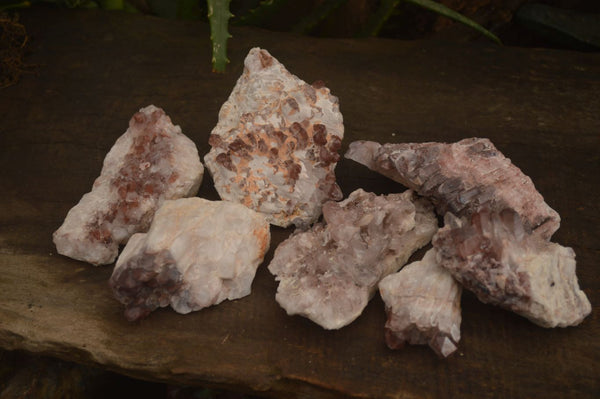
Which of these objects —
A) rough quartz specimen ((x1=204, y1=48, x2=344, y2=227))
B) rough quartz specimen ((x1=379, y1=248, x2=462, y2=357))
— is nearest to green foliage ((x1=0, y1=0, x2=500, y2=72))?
rough quartz specimen ((x1=204, y1=48, x2=344, y2=227))

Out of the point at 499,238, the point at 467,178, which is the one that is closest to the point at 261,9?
the point at 467,178

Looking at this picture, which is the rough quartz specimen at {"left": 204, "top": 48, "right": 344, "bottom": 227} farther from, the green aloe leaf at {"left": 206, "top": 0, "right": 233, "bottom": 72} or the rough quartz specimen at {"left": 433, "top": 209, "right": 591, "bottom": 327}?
the rough quartz specimen at {"left": 433, "top": 209, "right": 591, "bottom": 327}

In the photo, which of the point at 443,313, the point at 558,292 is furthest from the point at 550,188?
the point at 443,313

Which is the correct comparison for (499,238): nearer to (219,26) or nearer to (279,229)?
(279,229)

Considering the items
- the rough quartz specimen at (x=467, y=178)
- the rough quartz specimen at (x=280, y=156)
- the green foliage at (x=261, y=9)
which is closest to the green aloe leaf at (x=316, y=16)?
the green foliage at (x=261, y=9)

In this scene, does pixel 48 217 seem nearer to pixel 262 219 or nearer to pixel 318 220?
pixel 262 219

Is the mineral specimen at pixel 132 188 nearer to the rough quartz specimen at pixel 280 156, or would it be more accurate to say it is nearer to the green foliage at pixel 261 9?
the rough quartz specimen at pixel 280 156
